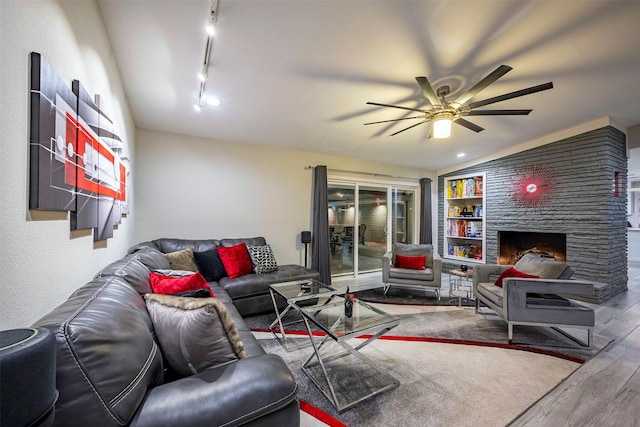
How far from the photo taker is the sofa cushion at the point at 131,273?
1.53 meters

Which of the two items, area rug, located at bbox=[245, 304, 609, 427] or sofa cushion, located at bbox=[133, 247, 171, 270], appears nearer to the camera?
area rug, located at bbox=[245, 304, 609, 427]

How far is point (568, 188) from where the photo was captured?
4031 millimetres

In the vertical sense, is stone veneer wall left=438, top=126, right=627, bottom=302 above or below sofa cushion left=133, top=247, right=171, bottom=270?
above

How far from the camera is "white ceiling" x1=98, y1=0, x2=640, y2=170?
1.78 metres

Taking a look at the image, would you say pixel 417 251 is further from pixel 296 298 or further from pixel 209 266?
pixel 209 266

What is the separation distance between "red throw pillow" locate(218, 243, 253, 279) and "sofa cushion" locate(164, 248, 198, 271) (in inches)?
14.3

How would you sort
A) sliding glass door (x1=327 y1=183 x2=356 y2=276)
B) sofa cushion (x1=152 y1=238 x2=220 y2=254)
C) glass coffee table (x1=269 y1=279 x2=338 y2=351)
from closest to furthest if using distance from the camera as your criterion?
glass coffee table (x1=269 y1=279 x2=338 y2=351), sofa cushion (x1=152 y1=238 x2=220 y2=254), sliding glass door (x1=327 y1=183 x2=356 y2=276)

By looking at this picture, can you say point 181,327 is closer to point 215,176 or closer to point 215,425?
point 215,425

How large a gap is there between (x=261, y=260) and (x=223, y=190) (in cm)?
139

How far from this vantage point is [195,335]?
1153mm

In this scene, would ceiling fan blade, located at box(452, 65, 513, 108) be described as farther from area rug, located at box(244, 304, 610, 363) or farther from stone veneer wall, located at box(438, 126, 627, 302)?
stone veneer wall, located at box(438, 126, 627, 302)

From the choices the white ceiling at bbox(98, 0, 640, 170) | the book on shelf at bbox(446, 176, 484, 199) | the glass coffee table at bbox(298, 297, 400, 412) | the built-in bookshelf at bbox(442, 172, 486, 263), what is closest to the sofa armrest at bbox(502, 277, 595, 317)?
the glass coffee table at bbox(298, 297, 400, 412)

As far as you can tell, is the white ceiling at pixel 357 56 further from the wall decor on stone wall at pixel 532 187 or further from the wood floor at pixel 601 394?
the wood floor at pixel 601 394

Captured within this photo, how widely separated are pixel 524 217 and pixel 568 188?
2.48 ft
